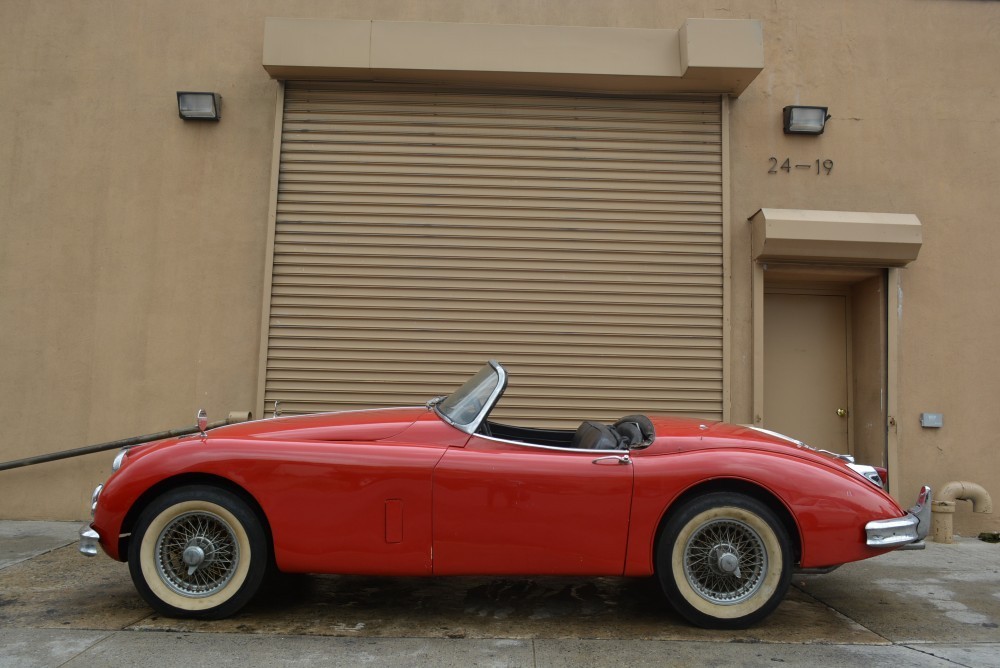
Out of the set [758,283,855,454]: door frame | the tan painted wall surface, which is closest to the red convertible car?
the tan painted wall surface

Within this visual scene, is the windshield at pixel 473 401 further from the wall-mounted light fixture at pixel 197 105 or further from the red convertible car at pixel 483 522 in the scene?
the wall-mounted light fixture at pixel 197 105

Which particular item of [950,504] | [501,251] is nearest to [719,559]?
[950,504]

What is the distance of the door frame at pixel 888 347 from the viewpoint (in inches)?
275

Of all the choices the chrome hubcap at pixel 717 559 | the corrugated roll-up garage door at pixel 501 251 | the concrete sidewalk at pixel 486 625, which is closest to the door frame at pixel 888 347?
the corrugated roll-up garage door at pixel 501 251

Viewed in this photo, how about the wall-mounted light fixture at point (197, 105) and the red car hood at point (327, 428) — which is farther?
the wall-mounted light fixture at point (197, 105)

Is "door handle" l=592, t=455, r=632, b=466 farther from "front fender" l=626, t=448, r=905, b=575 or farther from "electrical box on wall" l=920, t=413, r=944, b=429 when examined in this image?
"electrical box on wall" l=920, t=413, r=944, b=429

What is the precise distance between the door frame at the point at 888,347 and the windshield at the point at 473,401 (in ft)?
11.1

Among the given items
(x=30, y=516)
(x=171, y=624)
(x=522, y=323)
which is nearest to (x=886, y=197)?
(x=522, y=323)

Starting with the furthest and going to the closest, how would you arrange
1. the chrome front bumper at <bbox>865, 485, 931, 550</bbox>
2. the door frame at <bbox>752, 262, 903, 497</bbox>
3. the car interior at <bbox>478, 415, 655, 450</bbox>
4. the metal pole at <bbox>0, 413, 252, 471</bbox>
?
the door frame at <bbox>752, 262, 903, 497</bbox>, the metal pole at <bbox>0, 413, 252, 471</bbox>, the car interior at <bbox>478, 415, 655, 450</bbox>, the chrome front bumper at <bbox>865, 485, 931, 550</bbox>

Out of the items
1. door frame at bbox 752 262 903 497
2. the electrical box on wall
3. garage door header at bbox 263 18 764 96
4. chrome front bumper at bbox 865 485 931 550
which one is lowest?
chrome front bumper at bbox 865 485 931 550

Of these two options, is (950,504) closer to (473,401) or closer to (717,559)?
(717,559)

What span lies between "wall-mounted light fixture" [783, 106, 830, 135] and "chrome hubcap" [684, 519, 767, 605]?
4.62 metres

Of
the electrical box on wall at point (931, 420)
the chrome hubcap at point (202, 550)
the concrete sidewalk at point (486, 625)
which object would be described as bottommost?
the concrete sidewalk at point (486, 625)

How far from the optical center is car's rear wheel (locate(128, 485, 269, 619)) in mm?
3955
